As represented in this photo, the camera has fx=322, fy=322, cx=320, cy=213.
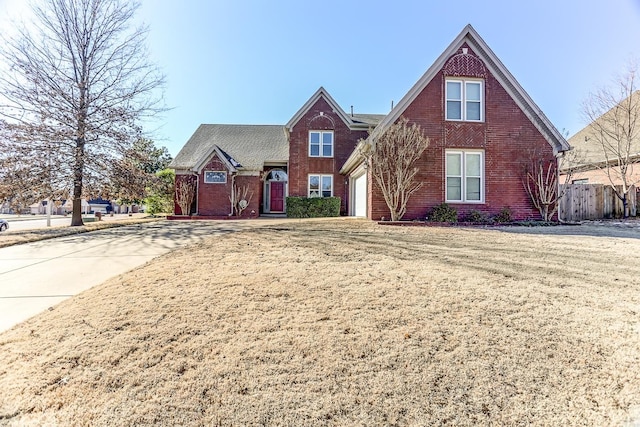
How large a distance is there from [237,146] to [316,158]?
6.79m

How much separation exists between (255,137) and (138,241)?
17127 millimetres

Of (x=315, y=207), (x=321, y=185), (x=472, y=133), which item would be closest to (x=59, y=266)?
(x=472, y=133)

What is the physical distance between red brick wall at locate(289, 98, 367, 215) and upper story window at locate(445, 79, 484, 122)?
8165 millimetres

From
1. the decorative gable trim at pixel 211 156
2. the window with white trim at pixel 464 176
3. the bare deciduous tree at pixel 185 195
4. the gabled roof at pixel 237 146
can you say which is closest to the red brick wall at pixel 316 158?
the gabled roof at pixel 237 146

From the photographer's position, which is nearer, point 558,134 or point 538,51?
point 558,134

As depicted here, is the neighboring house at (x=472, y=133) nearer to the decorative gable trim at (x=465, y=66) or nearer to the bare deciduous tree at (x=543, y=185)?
the decorative gable trim at (x=465, y=66)

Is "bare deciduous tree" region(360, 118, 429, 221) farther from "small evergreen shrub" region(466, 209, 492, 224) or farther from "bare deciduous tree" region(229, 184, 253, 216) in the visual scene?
"bare deciduous tree" region(229, 184, 253, 216)

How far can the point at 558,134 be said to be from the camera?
11.6m

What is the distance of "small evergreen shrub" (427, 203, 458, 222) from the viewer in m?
11.4

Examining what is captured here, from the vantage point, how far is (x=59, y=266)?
5.73m

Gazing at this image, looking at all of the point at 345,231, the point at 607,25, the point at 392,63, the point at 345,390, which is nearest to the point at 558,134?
the point at 607,25

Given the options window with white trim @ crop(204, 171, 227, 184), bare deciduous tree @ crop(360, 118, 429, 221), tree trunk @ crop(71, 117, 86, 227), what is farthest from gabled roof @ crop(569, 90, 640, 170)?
tree trunk @ crop(71, 117, 86, 227)

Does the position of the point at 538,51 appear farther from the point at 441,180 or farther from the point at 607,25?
the point at 441,180

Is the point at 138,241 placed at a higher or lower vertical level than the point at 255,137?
lower
